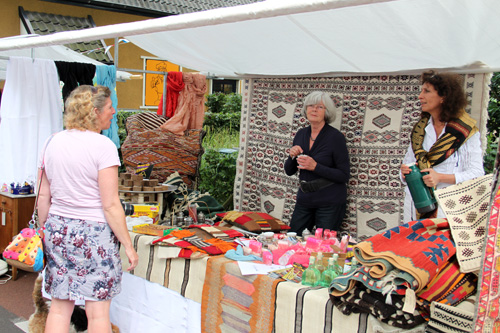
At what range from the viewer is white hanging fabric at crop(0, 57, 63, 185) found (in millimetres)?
4844

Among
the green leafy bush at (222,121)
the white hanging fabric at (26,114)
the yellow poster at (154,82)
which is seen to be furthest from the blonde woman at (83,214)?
the yellow poster at (154,82)

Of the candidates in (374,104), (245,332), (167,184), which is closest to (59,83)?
(167,184)

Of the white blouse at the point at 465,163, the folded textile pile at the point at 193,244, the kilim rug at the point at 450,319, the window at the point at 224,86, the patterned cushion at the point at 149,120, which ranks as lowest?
the folded textile pile at the point at 193,244

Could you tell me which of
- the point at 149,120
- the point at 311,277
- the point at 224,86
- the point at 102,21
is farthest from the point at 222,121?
the point at 311,277

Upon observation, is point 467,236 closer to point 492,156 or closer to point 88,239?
point 88,239

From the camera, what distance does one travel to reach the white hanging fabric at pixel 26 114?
191 inches

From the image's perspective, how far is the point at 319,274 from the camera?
2695 millimetres

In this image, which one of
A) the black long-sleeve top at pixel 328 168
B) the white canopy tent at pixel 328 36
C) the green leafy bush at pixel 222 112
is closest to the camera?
the white canopy tent at pixel 328 36

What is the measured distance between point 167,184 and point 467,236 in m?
3.49

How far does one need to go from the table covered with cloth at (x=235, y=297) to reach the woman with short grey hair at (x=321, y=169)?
1358 mm

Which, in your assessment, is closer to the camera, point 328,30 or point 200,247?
point 200,247

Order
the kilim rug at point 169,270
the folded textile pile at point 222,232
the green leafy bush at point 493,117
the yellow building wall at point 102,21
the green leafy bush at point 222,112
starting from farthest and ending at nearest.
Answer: the green leafy bush at point 222,112 → the yellow building wall at point 102,21 → the green leafy bush at point 493,117 → the folded textile pile at point 222,232 → the kilim rug at point 169,270

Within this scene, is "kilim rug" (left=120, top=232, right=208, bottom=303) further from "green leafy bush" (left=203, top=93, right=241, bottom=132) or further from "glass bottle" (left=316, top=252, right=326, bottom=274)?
"green leafy bush" (left=203, top=93, right=241, bottom=132)

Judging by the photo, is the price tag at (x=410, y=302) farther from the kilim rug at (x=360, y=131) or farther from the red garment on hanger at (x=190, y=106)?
the red garment on hanger at (x=190, y=106)
